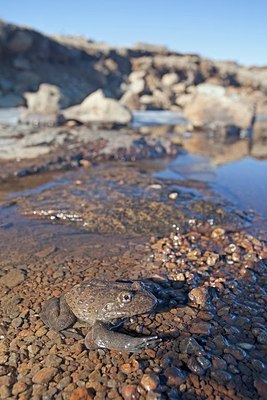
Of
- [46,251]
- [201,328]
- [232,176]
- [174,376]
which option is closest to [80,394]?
[174,376]

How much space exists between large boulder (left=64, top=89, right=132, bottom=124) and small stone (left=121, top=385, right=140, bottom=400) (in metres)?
15.1

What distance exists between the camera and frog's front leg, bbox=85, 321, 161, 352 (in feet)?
8.27

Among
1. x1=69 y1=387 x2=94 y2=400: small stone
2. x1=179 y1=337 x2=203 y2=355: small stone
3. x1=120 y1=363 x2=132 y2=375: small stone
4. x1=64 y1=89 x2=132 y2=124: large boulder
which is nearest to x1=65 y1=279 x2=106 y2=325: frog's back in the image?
x1=120 y1=363 x2=132 y2=375: small stone

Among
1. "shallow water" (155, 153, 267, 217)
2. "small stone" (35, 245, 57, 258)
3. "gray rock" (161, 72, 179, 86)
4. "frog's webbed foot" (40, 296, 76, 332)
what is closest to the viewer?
"frog's webbed foot" (40, 296, 76, 332)

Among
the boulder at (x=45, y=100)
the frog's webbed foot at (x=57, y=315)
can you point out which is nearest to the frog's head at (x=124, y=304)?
the frog's webbed foot at (x=57, y=315)

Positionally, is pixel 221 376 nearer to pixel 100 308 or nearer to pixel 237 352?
pixel 237 352

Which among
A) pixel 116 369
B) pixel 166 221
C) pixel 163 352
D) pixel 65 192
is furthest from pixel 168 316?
pixel 65 192

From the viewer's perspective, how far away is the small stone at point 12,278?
3.38 m

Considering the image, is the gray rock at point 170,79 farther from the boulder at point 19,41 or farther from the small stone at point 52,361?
the small stone at point 52,361

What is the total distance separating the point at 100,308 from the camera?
111 inches

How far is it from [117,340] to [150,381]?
43 cm

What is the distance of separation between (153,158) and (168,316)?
24.1 ft

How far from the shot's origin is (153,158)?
9.89 m

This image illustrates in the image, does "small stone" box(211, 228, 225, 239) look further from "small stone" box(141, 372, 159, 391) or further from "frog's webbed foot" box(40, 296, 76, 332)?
"small stone" box(141, 372, 159, 391)
